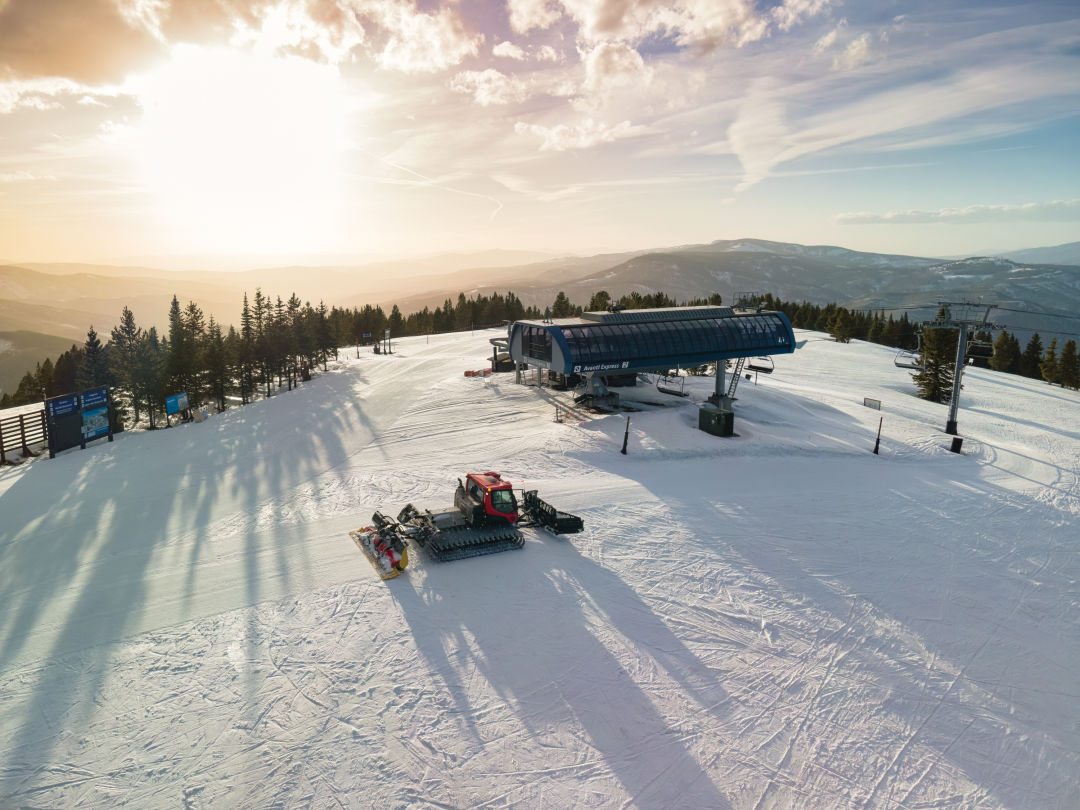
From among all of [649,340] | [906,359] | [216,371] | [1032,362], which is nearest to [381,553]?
[649,340]

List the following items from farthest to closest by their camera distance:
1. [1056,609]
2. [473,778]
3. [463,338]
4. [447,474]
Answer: [463,338] < [447,474] < [1056,609] < [473,778]

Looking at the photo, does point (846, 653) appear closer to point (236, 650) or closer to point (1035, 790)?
point (1035, 790)

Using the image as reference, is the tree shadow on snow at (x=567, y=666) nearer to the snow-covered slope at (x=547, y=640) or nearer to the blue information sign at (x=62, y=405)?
the snow-covered slope at (x=547, y=640)

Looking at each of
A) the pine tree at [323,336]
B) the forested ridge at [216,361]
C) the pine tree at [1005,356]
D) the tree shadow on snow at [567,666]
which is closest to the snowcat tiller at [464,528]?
the tree shadow on snow at [567,666]

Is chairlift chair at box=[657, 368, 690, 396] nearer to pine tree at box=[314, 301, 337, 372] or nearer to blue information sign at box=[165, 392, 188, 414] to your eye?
blue information sign at box=[165, 392, 188, 414]

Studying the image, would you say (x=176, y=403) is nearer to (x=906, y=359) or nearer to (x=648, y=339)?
(x=648, y=339)

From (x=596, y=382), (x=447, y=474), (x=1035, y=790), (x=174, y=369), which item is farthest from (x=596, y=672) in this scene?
Answer: (x=174, y=369)
